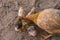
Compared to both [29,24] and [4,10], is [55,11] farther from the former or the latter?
[4,10]

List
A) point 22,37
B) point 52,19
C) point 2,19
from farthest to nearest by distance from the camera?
point 2,19, point 22,37, point 52,19

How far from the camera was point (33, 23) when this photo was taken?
1.89 metres

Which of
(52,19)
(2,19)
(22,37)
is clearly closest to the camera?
(52,19)

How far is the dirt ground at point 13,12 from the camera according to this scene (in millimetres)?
1887

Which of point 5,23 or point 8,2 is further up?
point 8,2

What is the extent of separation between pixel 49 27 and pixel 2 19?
0.50 meters

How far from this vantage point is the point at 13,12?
6.63 ft

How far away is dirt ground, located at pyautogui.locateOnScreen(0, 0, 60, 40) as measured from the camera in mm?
1887

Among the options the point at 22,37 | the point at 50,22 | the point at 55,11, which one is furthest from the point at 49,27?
the point at 22,37

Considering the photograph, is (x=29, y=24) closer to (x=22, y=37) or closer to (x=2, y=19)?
(x=22, y=37)

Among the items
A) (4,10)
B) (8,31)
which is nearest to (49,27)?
(8,31)

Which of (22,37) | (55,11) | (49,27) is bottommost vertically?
(22,37)

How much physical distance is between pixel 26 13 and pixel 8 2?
25cm

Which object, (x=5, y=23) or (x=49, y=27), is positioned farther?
(x=5, y=23)
